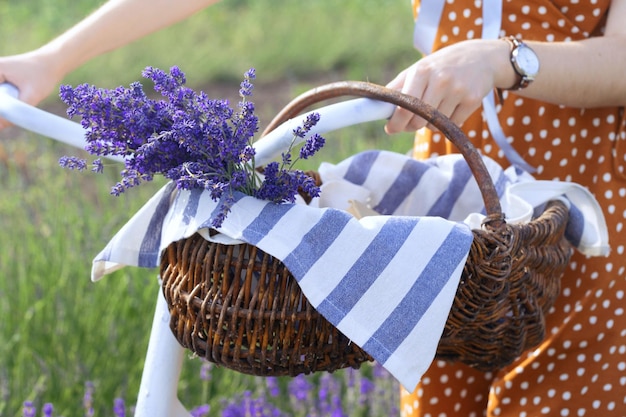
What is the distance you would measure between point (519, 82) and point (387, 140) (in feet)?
7.57

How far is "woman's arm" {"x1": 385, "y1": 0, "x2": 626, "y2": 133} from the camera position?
1326 mm

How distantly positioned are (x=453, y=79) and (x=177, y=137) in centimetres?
40

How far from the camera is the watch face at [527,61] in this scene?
4.58 ft

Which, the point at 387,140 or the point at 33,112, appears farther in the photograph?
the point at 387,140

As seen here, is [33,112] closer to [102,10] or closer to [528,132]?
[102,10]

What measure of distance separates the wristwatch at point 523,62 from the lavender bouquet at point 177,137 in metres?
0.35

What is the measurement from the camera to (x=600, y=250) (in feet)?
4.92

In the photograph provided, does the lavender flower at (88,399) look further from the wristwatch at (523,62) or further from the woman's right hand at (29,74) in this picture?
the wristwatch at (523,62)

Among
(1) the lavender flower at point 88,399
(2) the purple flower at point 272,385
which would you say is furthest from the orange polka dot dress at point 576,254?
(1) the lavender flower at point 88,399

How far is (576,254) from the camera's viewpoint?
1.71m

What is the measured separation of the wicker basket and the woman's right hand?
1.34ft

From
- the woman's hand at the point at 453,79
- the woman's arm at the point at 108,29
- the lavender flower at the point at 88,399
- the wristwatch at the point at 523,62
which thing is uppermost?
the woman's arm at the point at 108,29

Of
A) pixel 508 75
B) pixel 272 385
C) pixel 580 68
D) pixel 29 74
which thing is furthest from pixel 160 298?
pixel 272 385

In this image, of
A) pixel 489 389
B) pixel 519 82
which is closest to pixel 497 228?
pixel 519 82
